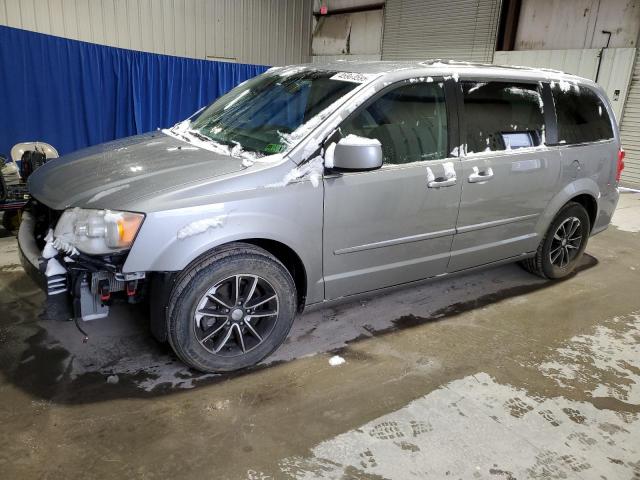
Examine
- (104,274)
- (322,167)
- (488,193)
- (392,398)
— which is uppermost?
(322,167)

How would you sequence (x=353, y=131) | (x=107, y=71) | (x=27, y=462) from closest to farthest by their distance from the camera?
1. (x=27, y=462)
2. (x=353, y=131)
3. (x=107, y=71)

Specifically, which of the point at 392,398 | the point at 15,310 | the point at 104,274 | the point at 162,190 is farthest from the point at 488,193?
the point at 15,310

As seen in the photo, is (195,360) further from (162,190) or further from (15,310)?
(15,310)

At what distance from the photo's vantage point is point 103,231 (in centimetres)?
226

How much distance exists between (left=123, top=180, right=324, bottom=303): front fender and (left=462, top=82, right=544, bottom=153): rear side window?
4.15 ft

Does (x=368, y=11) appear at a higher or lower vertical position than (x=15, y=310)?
higher

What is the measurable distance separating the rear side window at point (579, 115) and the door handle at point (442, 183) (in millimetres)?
1194

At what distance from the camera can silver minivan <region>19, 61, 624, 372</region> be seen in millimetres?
2338

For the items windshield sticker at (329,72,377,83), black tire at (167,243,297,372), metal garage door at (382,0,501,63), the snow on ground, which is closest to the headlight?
black tire at (167,243,297,372)

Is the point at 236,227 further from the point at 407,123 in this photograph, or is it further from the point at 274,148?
the point at 407,123

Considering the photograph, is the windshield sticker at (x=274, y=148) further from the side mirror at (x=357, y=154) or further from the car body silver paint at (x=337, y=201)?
the side mirror at (x=357, y=154)

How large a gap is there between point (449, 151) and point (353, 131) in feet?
2.39

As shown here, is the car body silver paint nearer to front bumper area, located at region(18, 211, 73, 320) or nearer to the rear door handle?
the rear door handle

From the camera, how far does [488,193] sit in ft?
10.8
